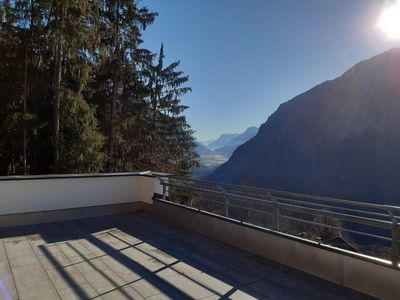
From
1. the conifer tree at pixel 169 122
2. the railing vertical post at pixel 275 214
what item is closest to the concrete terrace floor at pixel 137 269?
the railing vertical post at pixel 275 214

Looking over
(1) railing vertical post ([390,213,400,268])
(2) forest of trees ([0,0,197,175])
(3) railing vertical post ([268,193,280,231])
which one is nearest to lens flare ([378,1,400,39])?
(3) railing vertical post ([268,193,280,231])

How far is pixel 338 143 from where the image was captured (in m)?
79.4

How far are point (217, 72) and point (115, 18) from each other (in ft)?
43.7

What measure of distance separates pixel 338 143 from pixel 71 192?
80.8m

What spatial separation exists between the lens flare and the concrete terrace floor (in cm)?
549

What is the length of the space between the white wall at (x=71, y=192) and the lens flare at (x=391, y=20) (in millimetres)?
5686

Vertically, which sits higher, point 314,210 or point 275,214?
point 314,210

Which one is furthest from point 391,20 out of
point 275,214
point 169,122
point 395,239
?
point 169,122

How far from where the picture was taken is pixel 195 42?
17750mm

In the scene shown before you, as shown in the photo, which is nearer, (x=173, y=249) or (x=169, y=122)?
(x=173, y=249)

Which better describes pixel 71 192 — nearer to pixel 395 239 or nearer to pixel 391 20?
pixel 395 239

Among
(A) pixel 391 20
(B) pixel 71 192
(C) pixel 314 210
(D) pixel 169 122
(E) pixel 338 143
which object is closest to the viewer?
(C) pixel 314 210

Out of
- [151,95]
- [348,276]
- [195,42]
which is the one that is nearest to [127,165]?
[151,95]

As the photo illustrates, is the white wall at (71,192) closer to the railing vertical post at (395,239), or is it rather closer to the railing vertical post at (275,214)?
the railing vertical post at (275,214)
